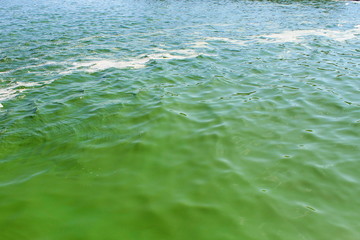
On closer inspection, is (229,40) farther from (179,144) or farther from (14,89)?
(179,144)

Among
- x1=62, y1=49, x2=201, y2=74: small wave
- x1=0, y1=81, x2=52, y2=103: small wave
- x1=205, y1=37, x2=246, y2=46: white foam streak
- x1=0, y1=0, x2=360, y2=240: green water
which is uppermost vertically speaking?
x1=205, y1=37, x2=246, y2=46: white foam streak

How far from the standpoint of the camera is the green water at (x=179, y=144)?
3801mm

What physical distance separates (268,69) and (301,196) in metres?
6.83

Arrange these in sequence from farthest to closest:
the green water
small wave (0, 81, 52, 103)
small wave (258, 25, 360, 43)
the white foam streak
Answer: small wave (258, 25, 360, 43) → the white foam streak → small wave (0, 81, 52, 103) → the green water

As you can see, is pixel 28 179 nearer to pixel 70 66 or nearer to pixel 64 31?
pixel 70 66

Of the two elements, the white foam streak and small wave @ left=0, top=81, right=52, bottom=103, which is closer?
small wave @ left=0, top=81, right=52, bottom=103

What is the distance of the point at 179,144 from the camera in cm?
561

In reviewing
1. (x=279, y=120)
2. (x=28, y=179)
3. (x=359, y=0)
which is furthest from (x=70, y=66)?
(x=359, y=0)

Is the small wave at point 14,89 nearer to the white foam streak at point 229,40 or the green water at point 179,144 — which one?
the green water at point 179,144

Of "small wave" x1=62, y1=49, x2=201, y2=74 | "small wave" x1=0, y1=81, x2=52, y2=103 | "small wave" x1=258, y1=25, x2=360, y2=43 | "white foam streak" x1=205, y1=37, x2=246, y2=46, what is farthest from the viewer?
"small wave" x1=258, y1=25, x2=360, y2=43

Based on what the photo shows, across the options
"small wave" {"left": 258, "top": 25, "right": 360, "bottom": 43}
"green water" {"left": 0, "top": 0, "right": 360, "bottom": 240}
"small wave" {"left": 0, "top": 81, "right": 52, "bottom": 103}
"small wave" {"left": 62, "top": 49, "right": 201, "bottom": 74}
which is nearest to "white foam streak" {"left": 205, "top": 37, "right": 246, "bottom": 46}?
"small wave" {"left": 258, "top": 25, "right": 360, "bottom": 43}

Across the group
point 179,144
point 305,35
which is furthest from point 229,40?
point 179,144

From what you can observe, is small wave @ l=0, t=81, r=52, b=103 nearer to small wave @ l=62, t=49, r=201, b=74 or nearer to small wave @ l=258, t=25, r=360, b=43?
small wave @ l=62, t=49, r=201, b=74

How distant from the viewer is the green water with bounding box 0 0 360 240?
380 centimetres
